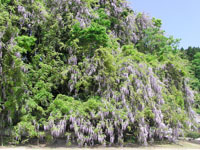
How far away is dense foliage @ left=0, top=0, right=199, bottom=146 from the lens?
33.3 ft

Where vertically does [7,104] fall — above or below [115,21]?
below

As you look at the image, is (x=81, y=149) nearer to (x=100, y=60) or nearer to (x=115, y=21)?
(x=100, y=60)

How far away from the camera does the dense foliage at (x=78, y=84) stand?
33.3 ft

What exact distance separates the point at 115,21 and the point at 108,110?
8.89 m

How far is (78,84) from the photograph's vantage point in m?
11.1

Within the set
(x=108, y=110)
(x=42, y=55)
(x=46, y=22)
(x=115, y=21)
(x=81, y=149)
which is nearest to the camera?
(x=81, y=149)

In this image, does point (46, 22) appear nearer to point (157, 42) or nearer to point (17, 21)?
point (17, 21)

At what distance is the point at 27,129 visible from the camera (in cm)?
1000

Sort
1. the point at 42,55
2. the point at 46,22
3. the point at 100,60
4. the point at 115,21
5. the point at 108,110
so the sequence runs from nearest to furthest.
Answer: the point at 108,110 → the point at 100,60 → the point at 42,55 → the point at 46,22 → the point at 115,21

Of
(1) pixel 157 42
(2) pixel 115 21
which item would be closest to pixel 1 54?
(2) pixel 115 21

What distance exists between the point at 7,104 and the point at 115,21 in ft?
34.2

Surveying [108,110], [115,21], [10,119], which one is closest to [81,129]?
[108,110]

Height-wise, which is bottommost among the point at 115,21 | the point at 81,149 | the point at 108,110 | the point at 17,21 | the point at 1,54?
the point at 81,149

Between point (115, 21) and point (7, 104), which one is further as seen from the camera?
point (115, 21)
